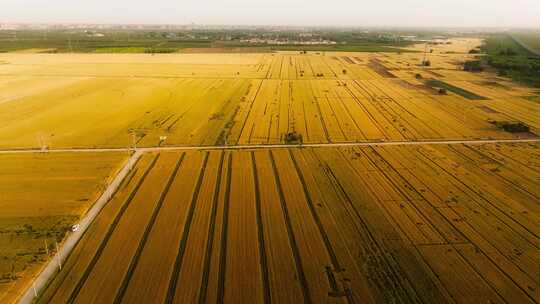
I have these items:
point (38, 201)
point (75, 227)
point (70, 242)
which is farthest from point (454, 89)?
point (38, 201)

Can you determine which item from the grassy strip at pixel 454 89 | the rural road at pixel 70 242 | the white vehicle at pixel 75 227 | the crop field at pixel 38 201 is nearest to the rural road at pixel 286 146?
the crop field at pixel 38 201

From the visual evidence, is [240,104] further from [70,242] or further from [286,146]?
[70,242]

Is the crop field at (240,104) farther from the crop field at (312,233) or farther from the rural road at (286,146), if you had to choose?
the crop field at (312,233)

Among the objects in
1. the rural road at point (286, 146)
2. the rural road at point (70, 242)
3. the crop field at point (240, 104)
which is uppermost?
the crop field at point (240, 104)

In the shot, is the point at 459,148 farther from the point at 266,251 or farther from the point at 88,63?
the point at 88,63

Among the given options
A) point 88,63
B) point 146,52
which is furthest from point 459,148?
point 146,52

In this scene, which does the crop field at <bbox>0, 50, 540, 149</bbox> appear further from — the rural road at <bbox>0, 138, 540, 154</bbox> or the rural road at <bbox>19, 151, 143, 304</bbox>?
Result: the rural road at <bbox>19, 151, 143, 304</bbox>
